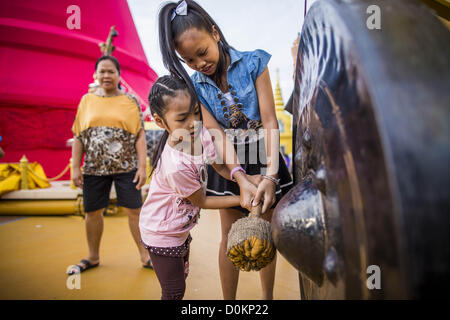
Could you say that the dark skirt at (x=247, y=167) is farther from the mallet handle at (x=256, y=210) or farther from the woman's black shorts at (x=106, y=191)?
the woman's black shorts at (x=106, y=191)

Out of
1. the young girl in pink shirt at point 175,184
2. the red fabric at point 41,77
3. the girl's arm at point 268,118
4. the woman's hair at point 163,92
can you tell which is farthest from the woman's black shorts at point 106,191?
the red fabric at point 41,77

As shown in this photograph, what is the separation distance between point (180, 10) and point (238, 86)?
0.30m

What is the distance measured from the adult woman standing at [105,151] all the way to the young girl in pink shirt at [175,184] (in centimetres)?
91

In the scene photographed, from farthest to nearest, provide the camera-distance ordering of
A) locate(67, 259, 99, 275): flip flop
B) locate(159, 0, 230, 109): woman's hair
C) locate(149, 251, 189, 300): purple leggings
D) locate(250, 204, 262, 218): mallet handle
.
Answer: locate(67, 259, 99, 275): flip flop, locate(149, 251, 189, 300): purple leggings, locate(159, 0, 230, 109): woman's hair, locate(250, 204, 262, 218): mallet handle

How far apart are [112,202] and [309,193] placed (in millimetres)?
3380

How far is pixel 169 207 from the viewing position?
3.44 ft

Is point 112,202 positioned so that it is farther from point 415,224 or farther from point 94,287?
point 415,224

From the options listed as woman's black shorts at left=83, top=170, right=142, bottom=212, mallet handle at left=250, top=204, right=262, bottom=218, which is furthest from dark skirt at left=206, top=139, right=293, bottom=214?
woman's black shorts at left=83, top=170, right=142, bottom=212

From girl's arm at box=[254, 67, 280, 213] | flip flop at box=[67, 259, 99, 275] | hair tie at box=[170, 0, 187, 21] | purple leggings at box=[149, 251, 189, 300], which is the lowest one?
flip flop at box=[67, 259, 99, 275]

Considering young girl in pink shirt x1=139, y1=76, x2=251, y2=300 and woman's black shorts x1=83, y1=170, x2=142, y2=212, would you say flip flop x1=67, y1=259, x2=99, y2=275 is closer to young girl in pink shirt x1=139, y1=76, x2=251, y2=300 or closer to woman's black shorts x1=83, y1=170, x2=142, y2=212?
woman's black shorts x1=83, y1=170, x2=142, y2=212

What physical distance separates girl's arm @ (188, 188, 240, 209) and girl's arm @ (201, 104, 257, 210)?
0.06 metres

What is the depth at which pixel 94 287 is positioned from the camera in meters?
1.70

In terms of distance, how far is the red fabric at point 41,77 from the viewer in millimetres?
4930

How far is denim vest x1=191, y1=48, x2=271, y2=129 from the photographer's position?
102 centimetres
